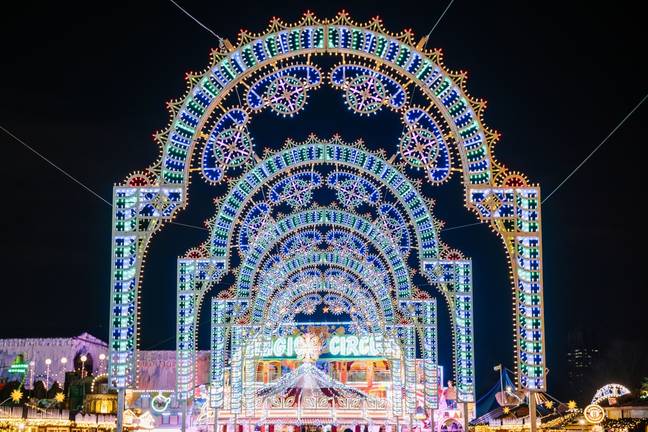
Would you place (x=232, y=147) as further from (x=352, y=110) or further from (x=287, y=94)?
(x=352, y=110)

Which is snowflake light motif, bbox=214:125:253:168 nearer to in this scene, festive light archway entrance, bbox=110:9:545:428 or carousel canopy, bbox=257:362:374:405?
festive light archway entrance, bbox=110:9:545:428

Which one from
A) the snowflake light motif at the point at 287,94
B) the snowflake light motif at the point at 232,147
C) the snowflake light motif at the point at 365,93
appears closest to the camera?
the snowflake light motif at the point at 365,93

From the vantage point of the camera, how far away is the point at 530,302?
56.6 ft

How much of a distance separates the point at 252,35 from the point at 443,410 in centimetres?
3722

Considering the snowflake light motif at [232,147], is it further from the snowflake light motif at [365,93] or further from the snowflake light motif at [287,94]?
the snowflake light motif at [365,93]

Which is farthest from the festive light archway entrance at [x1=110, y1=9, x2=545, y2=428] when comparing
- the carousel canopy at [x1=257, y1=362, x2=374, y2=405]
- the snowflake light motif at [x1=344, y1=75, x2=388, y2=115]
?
the carousel canopy at [x1=257, y1=362, x2=374, y2=405]

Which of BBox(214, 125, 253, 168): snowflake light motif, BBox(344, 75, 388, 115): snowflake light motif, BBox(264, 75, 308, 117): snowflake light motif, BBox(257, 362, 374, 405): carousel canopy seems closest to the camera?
BBox(344, 75, 388, 115): snowflake light motif

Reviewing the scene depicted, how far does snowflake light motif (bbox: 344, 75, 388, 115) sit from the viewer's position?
737 inches

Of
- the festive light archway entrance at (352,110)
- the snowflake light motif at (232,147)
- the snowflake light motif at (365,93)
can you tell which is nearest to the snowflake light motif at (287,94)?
the festive light archway entrance at (352,110)

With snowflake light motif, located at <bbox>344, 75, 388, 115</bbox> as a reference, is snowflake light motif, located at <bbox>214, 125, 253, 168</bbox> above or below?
below

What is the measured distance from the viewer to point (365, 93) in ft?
61.5

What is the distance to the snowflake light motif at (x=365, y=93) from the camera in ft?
61.4

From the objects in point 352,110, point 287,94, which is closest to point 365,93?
point 352,110

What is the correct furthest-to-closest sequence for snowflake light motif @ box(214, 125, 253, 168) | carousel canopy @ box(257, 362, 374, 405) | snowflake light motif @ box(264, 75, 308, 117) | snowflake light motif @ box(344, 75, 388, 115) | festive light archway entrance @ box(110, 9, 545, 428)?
carousel canopy @ box(257, 362, 374, 405)
snowflake light motif @ box(214, 125, 253, 168)
snowflake light motif @ box(264, 75, 308, 117)
snowflake light motif @ box(344, 75, 388, 115)
festive light archway entrance @ box(110, 9, 545, 428)
